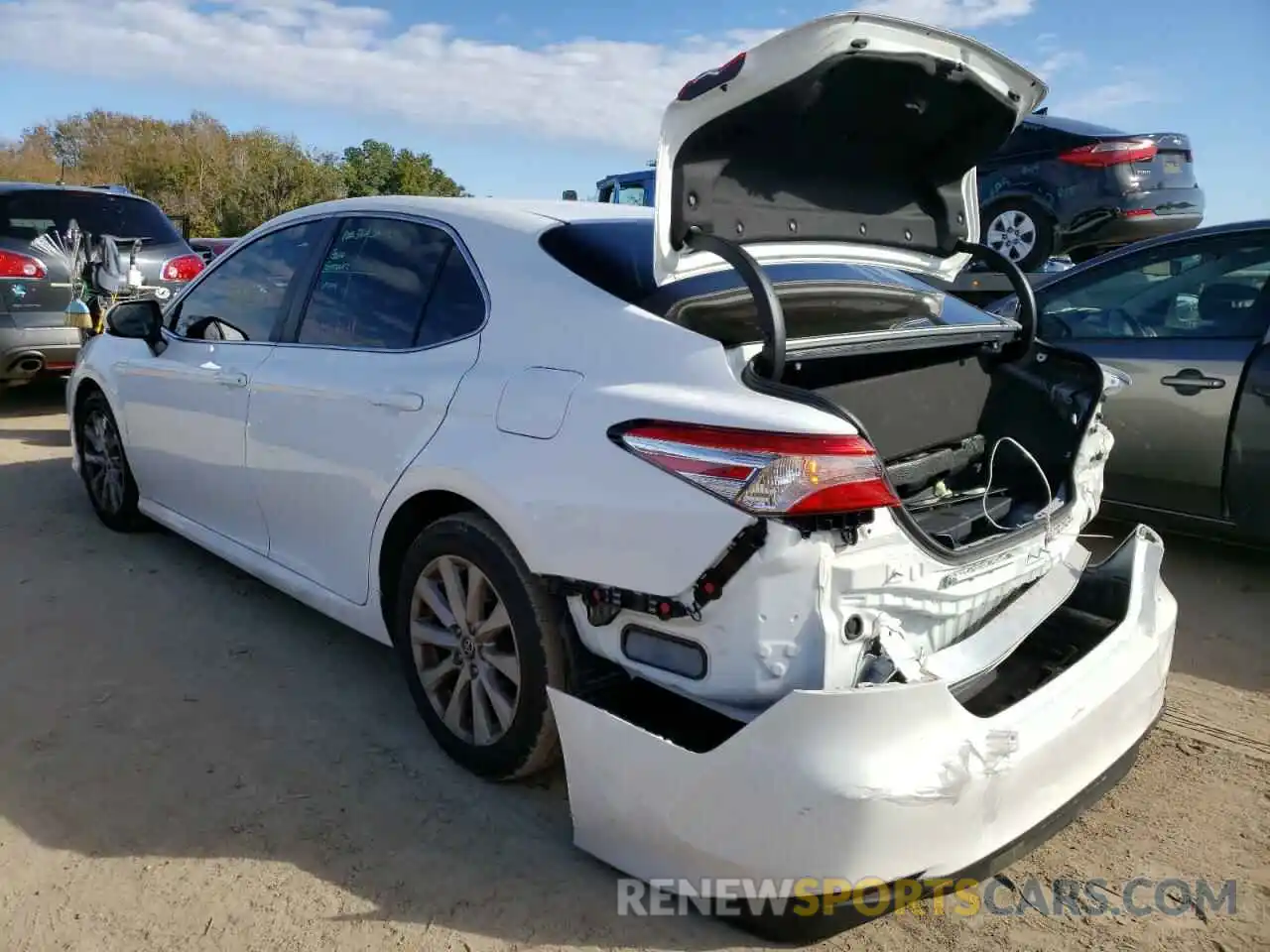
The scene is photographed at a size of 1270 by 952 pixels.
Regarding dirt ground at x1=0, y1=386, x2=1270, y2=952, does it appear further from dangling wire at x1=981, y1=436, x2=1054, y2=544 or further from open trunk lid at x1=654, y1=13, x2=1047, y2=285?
open trunk lid at x1=654, y1=13, x2=1047, y2=285

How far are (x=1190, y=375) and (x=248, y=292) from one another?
163 inches

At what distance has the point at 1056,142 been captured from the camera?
8.47 metres

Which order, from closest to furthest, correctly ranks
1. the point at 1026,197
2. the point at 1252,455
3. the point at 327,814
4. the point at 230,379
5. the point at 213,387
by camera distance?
the point at 327,814, the point at 230,379, the point at 213,387, the point at 1252,455, the point at 1026,197

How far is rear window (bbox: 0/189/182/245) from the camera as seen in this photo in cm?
802

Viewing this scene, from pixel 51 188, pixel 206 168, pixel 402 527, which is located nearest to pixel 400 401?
pixel 402 527

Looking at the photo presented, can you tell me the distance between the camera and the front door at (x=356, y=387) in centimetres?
300

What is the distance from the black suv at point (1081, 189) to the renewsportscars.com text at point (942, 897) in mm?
6600

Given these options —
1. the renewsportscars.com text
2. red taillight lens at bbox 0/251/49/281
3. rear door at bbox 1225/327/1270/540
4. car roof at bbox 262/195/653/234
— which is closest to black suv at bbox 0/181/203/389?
red taillight lens at bbox 0/251/49/281

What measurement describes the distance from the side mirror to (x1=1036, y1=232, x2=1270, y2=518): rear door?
14.5ft

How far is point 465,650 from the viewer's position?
2.87 meters

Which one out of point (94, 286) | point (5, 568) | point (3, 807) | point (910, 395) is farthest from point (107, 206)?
point (910, 395)

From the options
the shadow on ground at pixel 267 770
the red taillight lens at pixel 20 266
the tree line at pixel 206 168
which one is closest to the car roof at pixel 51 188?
the red taillight lens at pixel 20 266

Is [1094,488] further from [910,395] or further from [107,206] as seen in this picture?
[107,206]

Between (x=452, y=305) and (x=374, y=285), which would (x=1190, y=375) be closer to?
(x=452, y=305)
